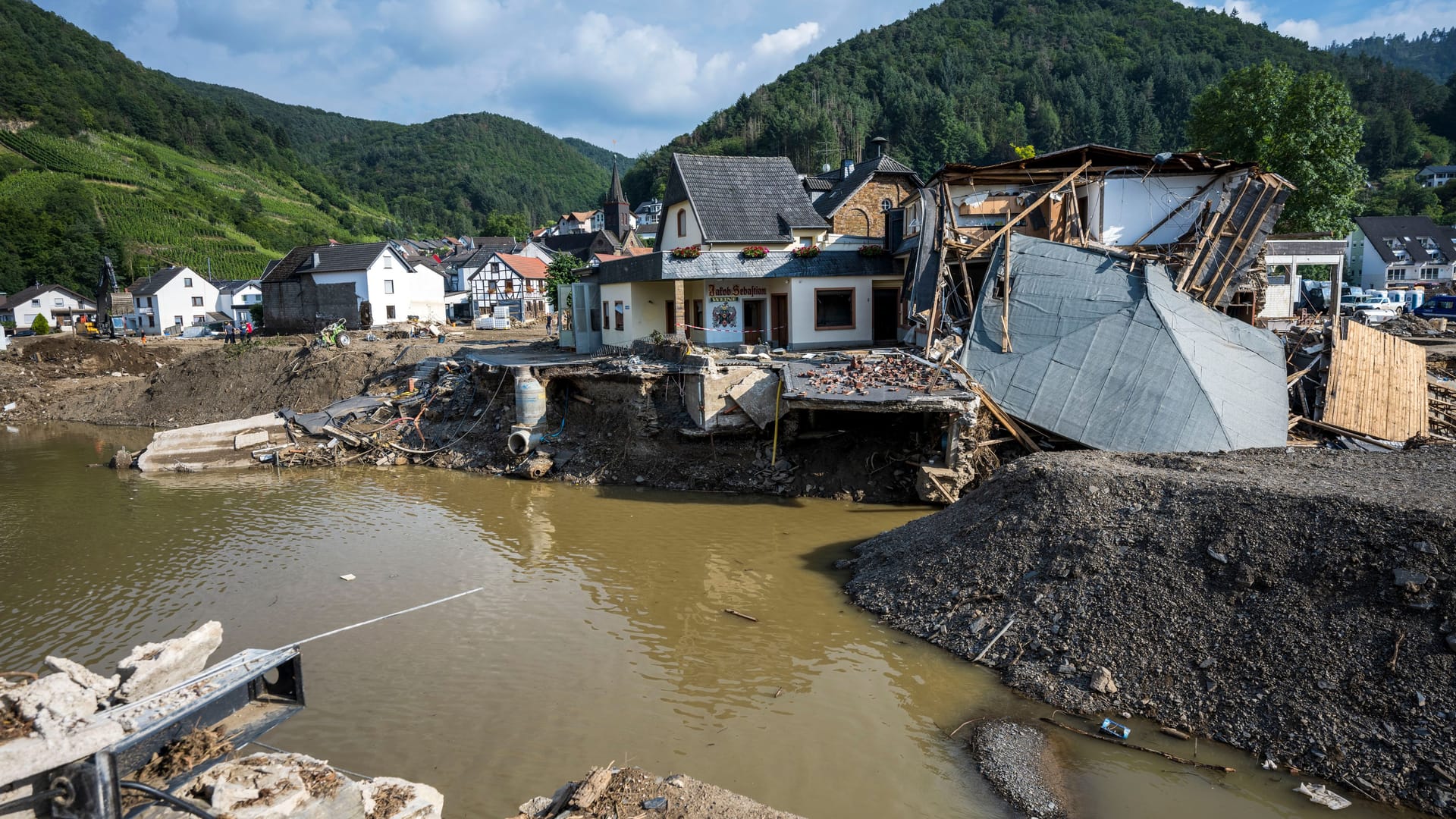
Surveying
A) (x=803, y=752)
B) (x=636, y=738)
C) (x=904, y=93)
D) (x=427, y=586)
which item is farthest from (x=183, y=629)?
(x=904, y=93)

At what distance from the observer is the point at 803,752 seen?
9.21 metres

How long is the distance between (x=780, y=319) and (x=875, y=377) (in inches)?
324

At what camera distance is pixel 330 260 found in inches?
2105

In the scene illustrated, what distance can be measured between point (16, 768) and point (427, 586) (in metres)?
9.76

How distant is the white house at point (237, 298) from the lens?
220 ft

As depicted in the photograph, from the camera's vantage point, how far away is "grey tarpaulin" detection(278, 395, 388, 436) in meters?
26.8

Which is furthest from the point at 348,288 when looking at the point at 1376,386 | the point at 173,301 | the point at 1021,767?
the point at 1021,767

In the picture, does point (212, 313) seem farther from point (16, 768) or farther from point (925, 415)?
point (16, 768)

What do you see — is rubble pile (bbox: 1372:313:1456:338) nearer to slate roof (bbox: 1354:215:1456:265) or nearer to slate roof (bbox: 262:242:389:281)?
slate roof (bbox: 1354:215:1456:265)

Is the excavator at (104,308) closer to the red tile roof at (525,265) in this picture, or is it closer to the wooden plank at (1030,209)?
the red tile roof at (525,265)

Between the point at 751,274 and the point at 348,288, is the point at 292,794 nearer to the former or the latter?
the point at 751,274

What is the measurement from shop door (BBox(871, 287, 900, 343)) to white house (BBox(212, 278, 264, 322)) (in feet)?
194

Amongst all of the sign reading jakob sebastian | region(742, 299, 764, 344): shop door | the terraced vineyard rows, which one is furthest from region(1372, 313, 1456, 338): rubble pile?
the terraced vineyard rows

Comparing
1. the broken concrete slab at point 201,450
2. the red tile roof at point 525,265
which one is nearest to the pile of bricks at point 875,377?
the broken concrete slab at point 201,450
